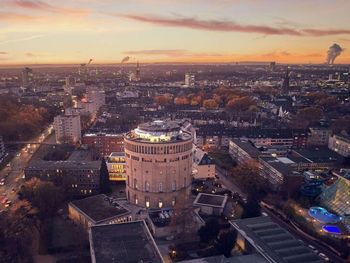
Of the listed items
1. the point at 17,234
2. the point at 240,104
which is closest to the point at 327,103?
the point at 240,104

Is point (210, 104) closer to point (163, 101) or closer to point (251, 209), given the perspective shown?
point (163, 101)

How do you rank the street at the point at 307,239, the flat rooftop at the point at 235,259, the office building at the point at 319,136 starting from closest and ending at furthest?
1. the flat rooftop at the point at 235,259
2. the street at the point at 307,239
3. the office building at the point at 319,136

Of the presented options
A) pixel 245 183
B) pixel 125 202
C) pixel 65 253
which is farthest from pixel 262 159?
pixel 65 253

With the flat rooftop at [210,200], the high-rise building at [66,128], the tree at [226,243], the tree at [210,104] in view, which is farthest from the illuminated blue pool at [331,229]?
the tree at [210,104]

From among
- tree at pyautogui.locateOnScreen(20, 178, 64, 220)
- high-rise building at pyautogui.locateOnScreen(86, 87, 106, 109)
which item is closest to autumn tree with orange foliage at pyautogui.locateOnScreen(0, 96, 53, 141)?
high-rise building at pyautogui.locateOnScreen(86, 87, 106, 109)

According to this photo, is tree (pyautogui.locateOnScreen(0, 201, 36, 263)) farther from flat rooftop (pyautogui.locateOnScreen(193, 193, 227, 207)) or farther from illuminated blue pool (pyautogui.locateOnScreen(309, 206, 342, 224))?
illuminated blue pool (pyautogui.locateOnScreen(309, 206, 342, 224))

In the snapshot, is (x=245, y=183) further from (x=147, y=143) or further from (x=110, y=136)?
(x=110, y=136)

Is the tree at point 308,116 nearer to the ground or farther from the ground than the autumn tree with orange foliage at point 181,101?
farther from the ground

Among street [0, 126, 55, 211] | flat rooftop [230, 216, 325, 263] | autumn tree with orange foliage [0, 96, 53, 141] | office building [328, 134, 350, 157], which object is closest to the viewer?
flat rooftop [230, 216, 325, 263]

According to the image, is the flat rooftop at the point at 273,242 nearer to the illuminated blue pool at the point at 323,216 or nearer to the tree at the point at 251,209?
the tree at the point at 251,209
